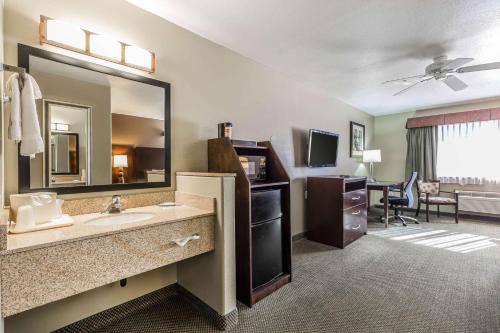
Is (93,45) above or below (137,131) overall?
above

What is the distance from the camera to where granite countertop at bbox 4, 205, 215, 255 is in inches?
39.6

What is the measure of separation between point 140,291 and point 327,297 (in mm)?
1549

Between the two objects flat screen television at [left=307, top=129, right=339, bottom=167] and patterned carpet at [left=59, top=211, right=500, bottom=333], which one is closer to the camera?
patterned carpet at [left=59, top=211, right=500, bottom=333]

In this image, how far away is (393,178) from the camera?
5.54 metres

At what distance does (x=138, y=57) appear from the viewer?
1.79m

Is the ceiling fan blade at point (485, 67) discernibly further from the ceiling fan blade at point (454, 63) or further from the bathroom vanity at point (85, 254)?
the bathroom vanity at point (85, 254)

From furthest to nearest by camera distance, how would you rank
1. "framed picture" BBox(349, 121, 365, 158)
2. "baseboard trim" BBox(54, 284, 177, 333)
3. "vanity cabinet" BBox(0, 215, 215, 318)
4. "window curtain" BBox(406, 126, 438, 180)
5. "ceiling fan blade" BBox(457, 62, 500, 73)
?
"window curtain" BBox(406, 126, 438, 180) < "framed picture" BBox(349, 121, 365, 158) < "ceiling fan blade" BBox(457, 62, 500, 73) < "baseboard trim" BBox(54, 284, 177, 333) < "vanity cabinet" BBox(0, 215, 215, 318)

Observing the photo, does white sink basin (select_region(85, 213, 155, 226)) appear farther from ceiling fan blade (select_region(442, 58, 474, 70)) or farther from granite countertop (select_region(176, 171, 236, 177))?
ceiling fan blade (select_region(442, 58, 474, 70))

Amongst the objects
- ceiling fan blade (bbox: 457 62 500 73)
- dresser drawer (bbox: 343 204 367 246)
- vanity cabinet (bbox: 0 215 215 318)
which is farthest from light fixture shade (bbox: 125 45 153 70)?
ceiling fan blade (bbox: 457 62 500 73)

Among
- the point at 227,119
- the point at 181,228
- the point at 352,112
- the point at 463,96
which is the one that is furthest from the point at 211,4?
the point at 463,96

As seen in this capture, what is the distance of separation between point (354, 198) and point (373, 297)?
156cm

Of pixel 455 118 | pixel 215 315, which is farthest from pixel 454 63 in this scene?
pixel 215 315

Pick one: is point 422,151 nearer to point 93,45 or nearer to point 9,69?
point 93,45

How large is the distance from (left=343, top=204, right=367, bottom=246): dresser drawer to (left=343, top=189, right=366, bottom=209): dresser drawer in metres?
0.06
